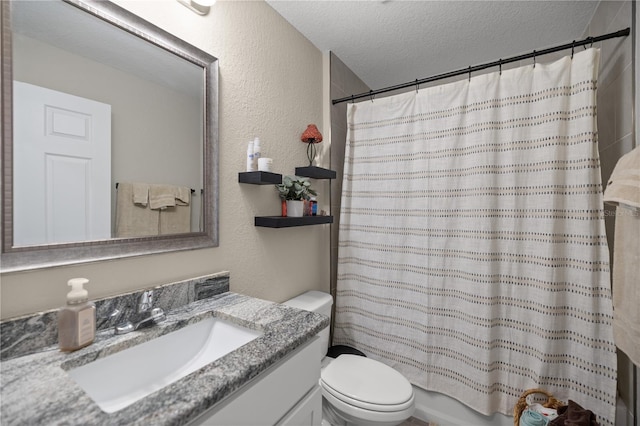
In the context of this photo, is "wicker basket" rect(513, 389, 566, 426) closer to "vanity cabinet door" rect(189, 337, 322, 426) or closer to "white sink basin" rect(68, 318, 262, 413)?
"vanity cabinet door" rect(189, 337, 322, 426)

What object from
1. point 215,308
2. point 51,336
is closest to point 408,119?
point 215,308

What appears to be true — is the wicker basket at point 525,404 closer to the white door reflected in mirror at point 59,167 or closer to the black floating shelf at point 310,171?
the black floating shelf at point 310,171

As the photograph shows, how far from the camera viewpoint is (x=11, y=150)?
73 cm

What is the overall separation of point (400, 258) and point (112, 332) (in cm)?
146

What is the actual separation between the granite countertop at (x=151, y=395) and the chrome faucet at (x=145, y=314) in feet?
0.08

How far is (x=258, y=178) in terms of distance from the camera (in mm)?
1275

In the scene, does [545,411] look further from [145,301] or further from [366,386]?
[145,301]

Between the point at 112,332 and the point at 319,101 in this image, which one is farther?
the point at 319,101

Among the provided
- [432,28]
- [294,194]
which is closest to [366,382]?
[294,194]

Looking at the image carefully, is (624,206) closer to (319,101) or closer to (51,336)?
(319,101)

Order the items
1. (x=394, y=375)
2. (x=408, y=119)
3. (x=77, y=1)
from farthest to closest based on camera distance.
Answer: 1. (x=408, y=119)
2. (x=394, y=375)
3. (x=77, y=1)

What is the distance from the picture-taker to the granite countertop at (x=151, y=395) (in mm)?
499

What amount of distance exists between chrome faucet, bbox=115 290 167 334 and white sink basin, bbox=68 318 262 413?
0.21ft

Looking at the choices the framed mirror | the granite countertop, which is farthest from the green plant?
the granite countertop
